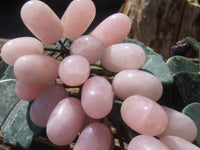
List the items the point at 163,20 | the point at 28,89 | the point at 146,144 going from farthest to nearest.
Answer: the point at 163,20 < the point at 28,89 < the point at 146,144

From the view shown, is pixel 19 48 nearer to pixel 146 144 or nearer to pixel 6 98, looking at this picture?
pixel 6 98

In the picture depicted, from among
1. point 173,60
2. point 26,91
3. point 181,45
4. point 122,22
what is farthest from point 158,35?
point 26,91


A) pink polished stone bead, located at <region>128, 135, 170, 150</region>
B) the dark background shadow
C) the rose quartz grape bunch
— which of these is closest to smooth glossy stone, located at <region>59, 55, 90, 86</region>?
the rose quartz grape bunch

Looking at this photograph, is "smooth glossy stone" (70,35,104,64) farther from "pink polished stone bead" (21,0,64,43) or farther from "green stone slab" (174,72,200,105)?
"green stone slab" (174,72,200,105)

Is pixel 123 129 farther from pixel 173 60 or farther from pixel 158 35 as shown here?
pixel 158 35

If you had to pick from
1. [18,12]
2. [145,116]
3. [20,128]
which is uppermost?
[145,116]

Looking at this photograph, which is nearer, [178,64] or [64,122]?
[64,122]

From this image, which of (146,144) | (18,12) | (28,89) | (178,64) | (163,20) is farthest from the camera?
(18,12)

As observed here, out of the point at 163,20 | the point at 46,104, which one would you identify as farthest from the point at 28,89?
the point at 163,20
